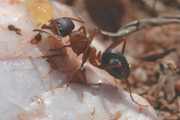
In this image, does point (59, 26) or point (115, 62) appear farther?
point (115, 62)

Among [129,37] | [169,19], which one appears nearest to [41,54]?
[169,19]

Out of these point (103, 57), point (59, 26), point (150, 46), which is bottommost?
point (150, 46)

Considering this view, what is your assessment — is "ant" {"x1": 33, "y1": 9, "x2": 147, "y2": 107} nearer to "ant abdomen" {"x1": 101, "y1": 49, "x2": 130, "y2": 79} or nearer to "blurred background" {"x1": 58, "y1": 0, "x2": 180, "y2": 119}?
"ant abdomen" {"x1": 101, "y1": 49, "x2": 130, "y2": 79}

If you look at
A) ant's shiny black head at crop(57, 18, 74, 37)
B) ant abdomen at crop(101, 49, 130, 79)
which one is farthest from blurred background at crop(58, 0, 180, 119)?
ant's shiny black head at crop(57, 18, 74, 37)

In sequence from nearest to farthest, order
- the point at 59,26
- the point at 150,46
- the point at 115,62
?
the point at 59,26, the point at 115,62, the point at 150,46

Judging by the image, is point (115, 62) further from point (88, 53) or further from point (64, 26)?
point (64, 26)

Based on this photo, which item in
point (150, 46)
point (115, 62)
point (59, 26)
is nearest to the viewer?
point (59, 26)

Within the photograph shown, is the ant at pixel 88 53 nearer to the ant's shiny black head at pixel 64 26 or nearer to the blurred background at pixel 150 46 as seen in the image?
the ant's shiny black head at pixel 64 26

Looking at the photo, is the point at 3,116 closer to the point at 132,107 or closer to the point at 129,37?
the point at 132,107

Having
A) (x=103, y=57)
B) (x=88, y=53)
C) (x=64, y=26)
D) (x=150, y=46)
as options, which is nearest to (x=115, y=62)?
(x=103, y=57)

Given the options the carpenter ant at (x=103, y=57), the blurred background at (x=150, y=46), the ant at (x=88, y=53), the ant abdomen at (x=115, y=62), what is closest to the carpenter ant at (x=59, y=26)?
the ant at (x=88, y=53)

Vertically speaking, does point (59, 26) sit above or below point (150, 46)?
above
